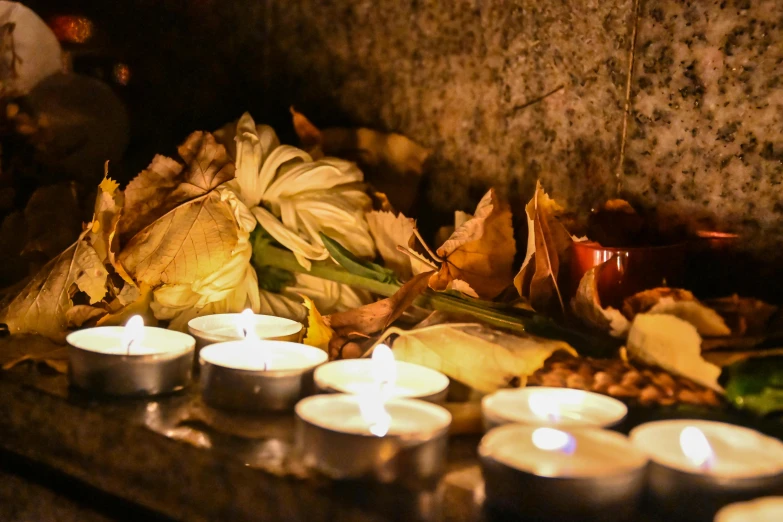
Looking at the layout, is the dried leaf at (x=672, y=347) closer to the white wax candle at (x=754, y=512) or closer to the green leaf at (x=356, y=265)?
the white wax candle at (x=754, y=512)

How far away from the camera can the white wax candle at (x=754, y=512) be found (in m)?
0.51

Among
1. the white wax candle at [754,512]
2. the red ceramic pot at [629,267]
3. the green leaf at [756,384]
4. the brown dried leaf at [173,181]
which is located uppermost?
the brown dried leaf at [173,181]

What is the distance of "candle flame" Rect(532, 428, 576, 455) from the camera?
24.0 inches

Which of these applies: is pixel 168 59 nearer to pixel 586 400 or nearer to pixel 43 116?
pixel 43 116

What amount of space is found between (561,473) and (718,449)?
0.56 feet

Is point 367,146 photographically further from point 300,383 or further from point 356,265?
point 300,383

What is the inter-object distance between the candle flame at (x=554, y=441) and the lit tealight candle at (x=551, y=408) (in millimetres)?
27

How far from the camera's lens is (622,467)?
0.56 m

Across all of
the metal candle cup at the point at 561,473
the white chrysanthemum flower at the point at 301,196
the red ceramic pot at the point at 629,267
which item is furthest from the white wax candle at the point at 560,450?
the white chrysanthemum flower at the point at 301,196

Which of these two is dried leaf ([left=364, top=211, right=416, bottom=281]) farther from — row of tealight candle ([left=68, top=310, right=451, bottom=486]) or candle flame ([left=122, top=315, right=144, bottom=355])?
candle flame ([left=122, top=315, right=144, bottom=355])

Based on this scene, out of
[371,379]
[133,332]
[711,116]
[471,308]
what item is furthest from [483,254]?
[133,332]

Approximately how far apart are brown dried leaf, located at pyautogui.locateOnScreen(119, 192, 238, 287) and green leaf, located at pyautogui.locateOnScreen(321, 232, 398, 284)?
12cm

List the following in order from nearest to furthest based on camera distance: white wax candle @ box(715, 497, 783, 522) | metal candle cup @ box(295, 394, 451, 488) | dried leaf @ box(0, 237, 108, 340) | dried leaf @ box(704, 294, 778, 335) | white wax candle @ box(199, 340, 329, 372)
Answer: white wax candle @ box(715, 497, 783, 522)
metal candle cup @ box(295, 394, 451, 488)
dried leaf @ box(704, 294, 778, 335)
white wax candle @ box(199, 340, 329, 372)
dried leaf @ box(0, 237, 108, 340)

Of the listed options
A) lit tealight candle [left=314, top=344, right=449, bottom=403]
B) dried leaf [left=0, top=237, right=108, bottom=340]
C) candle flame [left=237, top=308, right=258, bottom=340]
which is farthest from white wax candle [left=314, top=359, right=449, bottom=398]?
dried leaf [left=0, top=237, right=108, bottom=340]
